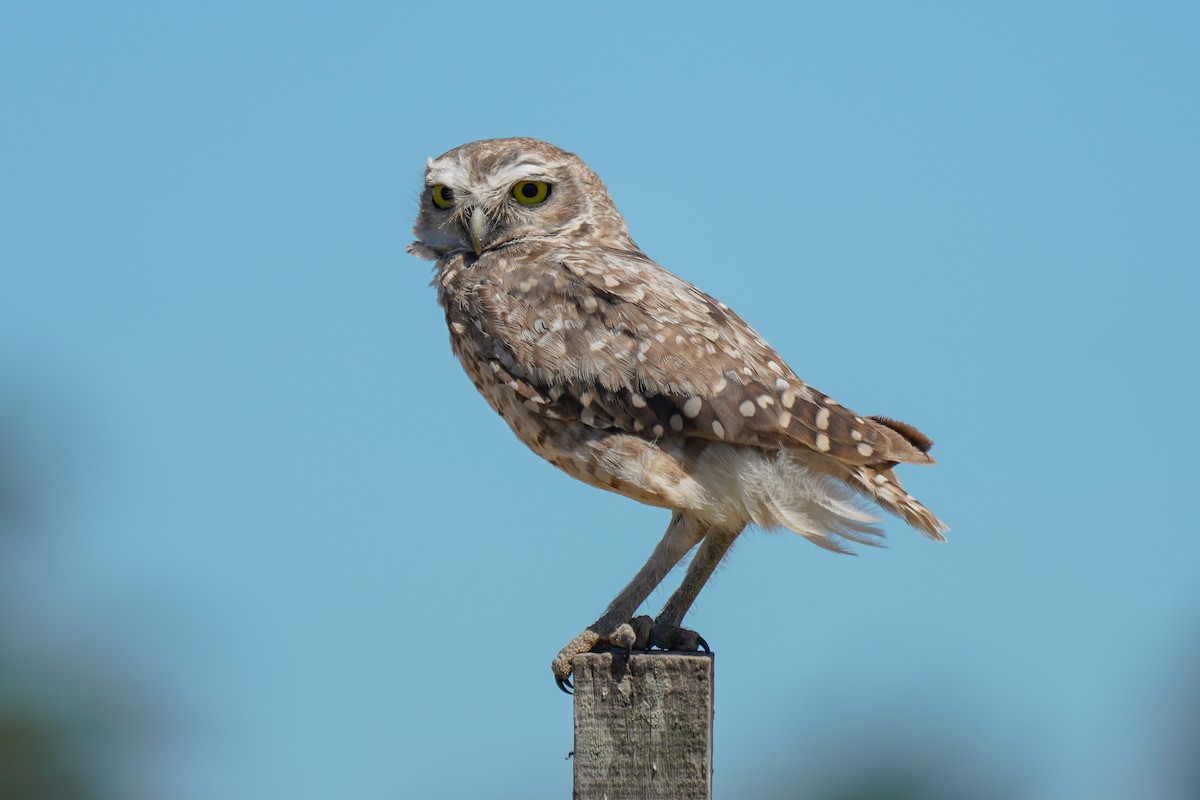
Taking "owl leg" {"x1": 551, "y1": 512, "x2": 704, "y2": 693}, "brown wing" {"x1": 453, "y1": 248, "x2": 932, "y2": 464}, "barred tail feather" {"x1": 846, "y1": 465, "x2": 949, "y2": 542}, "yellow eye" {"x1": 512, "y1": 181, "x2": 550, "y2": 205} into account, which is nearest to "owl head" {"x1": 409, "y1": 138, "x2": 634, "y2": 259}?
"yellow eye" {"x1": 512, "y1": 181, "x2": 550, "y2": 205}

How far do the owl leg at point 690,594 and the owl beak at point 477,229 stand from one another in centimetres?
204

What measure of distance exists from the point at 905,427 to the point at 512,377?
1.74 metres

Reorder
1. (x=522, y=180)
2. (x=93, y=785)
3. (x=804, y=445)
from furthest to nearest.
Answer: (x=93, y=785) < (x=522, y=180) < (x=804, y=445)

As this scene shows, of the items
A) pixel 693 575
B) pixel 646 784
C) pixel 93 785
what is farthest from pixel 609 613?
pixel 93 785

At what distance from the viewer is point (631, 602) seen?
7039 mm

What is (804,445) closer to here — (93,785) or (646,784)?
→ (646,784)

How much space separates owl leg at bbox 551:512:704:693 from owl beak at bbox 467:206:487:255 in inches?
74.5

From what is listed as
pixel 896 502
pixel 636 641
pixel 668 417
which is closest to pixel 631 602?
pixel 636 641

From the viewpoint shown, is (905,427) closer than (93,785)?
Yes

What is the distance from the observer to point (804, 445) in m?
6.84

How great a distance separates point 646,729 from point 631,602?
155 cm

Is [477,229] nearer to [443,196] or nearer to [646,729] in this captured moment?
A: [443,196]

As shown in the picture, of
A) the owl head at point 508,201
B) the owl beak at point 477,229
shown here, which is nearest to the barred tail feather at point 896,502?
the owl head at point 508,201

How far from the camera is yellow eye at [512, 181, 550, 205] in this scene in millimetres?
8500
